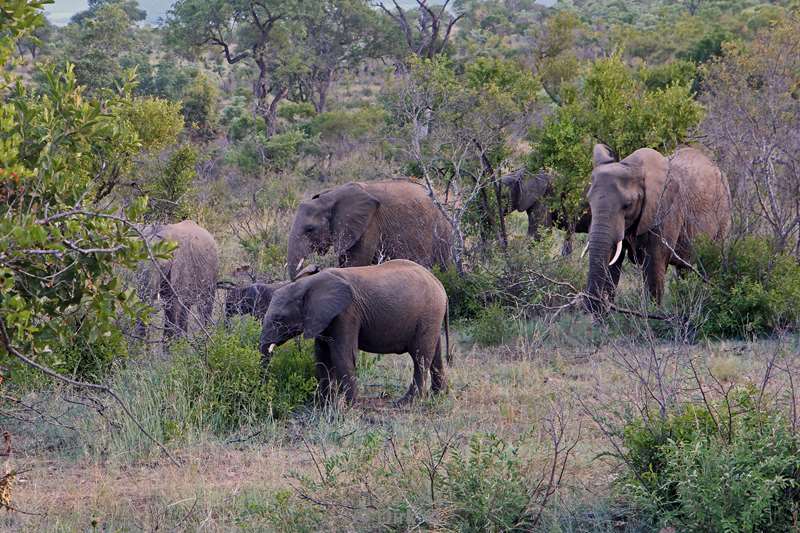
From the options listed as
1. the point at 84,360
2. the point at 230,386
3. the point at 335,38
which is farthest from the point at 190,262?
the point at 335,38

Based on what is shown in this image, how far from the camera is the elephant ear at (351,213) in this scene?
39.0 ft

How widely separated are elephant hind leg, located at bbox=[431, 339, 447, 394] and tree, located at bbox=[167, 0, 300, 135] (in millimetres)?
22198

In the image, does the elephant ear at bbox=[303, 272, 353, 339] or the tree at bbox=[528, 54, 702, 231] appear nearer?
the elephant ear at bbox=[303, 272, 353, 339]

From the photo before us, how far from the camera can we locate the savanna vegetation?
5207 mm

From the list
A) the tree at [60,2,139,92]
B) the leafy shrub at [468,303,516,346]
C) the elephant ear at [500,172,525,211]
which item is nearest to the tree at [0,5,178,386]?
the leafy shrub at [468,303,516,346]

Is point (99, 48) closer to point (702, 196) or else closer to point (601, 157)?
point (601, 157)

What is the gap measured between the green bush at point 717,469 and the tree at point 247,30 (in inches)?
1000

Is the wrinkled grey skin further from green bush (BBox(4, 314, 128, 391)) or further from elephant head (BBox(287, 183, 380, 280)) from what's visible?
green bush (BBox(4, 314, 128, 391))

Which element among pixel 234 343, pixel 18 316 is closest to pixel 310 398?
pixel 234 343

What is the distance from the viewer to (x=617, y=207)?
1066 cm

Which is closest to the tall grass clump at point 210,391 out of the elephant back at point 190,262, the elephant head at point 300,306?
the elephant head at point 300,306

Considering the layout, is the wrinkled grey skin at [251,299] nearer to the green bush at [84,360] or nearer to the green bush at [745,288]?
the green bush at [84,360]

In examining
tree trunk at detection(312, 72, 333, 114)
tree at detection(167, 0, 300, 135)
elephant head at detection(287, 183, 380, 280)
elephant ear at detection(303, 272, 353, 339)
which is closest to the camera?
elephant ear at detection(303, 272, 353, 339)

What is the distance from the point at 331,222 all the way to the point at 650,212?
355 cm
